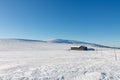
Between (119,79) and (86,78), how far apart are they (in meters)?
2.19

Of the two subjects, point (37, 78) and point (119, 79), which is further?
point (37, 78)

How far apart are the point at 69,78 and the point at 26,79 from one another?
307 cm

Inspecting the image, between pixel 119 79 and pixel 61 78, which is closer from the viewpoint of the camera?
pixel 119 79

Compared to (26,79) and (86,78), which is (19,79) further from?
(86,78)

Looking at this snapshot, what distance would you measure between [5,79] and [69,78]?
4576 mm

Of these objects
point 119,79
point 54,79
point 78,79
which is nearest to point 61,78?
point 54,79

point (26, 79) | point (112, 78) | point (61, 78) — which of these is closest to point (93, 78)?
point (112, 78)

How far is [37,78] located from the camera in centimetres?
995

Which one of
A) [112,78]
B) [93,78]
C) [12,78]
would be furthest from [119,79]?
[12,78]

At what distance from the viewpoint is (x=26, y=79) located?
9680 millimetres

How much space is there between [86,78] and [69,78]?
1212mm

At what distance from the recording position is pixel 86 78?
31.8 ft

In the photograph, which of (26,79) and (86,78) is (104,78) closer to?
(86,78)

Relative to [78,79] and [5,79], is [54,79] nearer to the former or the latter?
[78,79]
